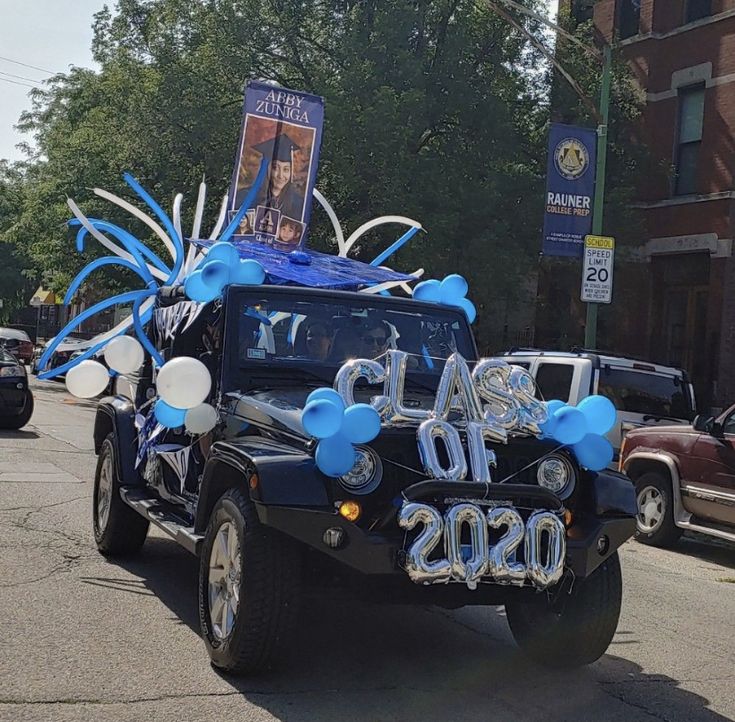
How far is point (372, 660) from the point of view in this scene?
17.6 feet

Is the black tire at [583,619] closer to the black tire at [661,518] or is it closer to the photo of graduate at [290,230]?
the black tire at [661,518]

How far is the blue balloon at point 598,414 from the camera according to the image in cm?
514

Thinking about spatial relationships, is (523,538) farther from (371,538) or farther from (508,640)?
(508,640)

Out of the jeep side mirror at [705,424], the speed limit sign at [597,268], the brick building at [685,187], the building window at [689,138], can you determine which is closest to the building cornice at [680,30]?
the brick building at [685,187]

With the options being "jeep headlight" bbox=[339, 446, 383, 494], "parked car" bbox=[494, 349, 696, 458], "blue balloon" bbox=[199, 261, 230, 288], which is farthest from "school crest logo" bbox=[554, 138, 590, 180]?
"jeep headlight" bbox=[339, 446, 383, 494]

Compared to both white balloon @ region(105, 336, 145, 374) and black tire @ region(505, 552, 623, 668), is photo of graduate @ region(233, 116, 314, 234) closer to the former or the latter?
white balloon @ region(105, 336, 145, 374)

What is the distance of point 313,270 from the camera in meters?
6.69

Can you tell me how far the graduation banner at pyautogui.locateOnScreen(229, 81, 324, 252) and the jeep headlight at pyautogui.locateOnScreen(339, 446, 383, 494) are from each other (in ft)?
33.1

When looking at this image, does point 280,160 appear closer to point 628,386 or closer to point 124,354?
point 628,386

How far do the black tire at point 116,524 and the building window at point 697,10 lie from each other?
1936cm

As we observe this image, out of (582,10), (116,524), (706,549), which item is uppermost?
(582,10)

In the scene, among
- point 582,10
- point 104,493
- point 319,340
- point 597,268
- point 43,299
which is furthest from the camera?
point 43,299

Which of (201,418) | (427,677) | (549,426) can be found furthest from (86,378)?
(549,426)

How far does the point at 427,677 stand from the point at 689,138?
19896 mm
